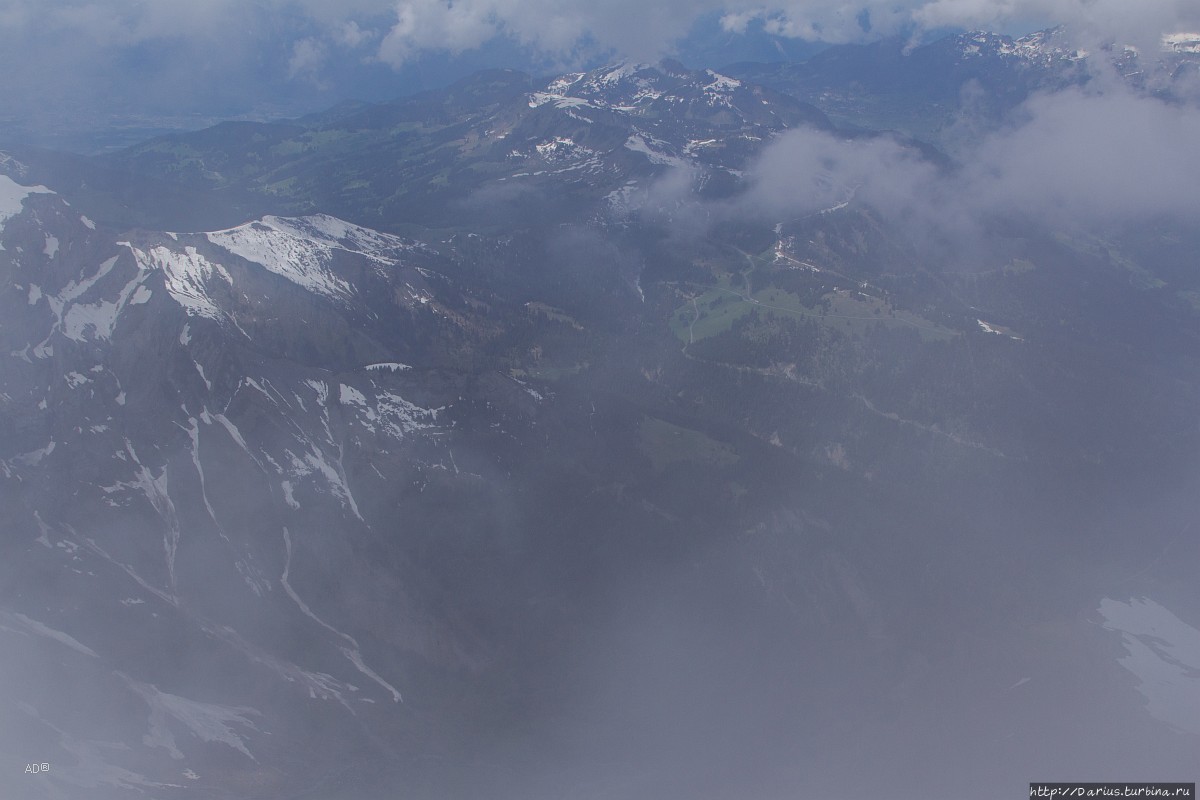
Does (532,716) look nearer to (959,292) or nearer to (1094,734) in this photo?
(1094,734)

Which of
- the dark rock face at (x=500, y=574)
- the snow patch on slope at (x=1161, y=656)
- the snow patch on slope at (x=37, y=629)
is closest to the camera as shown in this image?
the dark rock face at (x=500, y=574)

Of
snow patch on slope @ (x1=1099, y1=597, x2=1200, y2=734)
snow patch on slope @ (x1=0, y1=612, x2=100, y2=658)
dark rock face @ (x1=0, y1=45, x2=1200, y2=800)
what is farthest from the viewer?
snow patch on slope @ (x1=1099, y1=597, x2=1200, y2=734)

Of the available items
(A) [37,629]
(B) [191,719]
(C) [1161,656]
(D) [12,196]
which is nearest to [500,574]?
(B) [191,719]

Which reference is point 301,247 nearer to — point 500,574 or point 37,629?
point 500,574

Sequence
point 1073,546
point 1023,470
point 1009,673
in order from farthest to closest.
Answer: point 1023,470, point 1073,546, point 1009,673

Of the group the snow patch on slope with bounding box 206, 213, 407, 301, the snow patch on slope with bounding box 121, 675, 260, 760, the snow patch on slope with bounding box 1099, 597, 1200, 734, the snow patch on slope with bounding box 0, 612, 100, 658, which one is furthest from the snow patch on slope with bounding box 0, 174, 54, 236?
the snow patch on slope with bounding box 1099, 597, 1200, 734

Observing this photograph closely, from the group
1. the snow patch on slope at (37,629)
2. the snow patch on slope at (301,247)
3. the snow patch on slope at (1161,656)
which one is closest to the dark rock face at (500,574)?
the snow patch on slope at (37,629)

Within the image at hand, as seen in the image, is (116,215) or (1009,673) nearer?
(1009,673)

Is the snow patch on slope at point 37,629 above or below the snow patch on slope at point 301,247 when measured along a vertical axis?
below

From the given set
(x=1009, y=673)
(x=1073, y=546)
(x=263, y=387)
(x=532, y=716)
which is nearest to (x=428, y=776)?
(x=532, y=716)

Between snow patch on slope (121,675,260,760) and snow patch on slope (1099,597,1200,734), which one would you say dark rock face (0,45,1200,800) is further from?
snow patch on slope (1099,597,1200,734)

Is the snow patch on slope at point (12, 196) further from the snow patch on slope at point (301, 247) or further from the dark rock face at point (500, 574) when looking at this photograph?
the snow patch on slope at point (301, 247)
